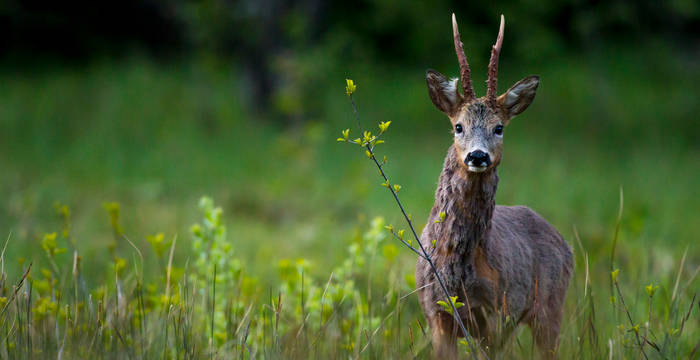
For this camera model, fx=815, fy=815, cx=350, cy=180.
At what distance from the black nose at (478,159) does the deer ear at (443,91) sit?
37cm

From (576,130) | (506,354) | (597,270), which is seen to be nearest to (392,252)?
(506,354)

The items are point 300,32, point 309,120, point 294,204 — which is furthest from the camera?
point 309,120

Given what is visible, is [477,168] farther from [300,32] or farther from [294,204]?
[300,32]

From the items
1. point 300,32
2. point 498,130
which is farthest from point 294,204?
point 498,130

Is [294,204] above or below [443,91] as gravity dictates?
above

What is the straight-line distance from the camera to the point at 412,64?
18797mm

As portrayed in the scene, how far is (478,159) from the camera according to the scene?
3541 mm

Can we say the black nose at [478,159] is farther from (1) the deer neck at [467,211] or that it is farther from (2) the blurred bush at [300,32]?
(2) the blurred bush at [300,32]

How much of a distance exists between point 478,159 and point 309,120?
8.53m

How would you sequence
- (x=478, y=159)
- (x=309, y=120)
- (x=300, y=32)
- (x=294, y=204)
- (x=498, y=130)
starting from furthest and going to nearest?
1. (x=309, y=120)
2. (x=300, y=32)
3. (x=294, y=204)
4. (x=498, y=130)
5. (x=478, y=159)

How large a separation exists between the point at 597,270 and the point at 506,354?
3.95 metres

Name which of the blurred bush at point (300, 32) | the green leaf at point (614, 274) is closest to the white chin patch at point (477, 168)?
the green leaf at point (614, 274)

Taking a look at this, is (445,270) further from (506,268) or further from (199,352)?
(199,352)

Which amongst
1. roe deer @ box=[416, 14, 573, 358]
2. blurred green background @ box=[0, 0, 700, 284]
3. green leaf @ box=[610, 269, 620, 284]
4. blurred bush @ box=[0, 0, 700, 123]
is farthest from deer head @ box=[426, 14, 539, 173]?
blurred bush @ box=[0, 0, 700, 123]
